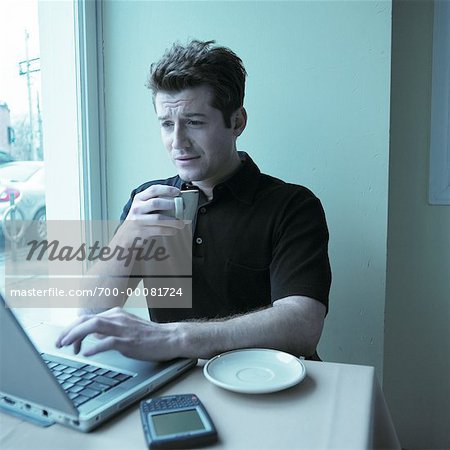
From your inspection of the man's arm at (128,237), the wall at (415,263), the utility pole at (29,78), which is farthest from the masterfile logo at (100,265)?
the wall at (415,263)

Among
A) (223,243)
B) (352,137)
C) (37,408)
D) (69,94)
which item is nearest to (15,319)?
(37,408)

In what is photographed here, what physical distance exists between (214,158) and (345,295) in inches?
25.8

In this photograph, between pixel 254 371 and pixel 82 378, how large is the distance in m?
0.28

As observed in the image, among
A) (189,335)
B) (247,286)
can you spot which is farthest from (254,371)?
(247,286)

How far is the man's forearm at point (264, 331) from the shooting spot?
0.91 metres

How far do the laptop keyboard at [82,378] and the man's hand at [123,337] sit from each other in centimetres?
3

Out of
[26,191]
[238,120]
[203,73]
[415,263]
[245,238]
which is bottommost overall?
[415,263]

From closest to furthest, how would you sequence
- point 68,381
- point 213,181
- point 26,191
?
1. point 68,381
2. point 213,181
3. point 26,191

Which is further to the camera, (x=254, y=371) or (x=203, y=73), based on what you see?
(x=203, y=73)

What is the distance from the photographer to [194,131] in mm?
1374

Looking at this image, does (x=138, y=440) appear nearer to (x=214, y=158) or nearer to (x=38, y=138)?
(x=214, y=158)

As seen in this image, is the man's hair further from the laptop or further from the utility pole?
the laptop

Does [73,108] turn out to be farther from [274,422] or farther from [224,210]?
[274,422]

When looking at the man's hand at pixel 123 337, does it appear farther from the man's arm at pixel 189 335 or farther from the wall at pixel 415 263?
the wall at pixel 415 263
